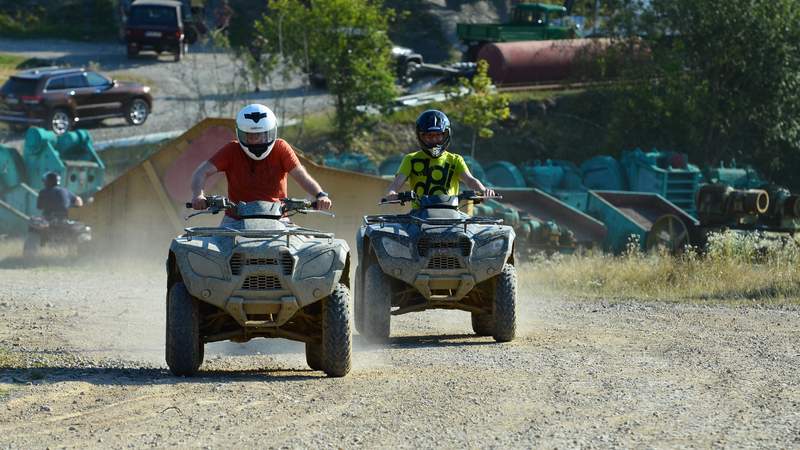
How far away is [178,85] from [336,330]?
3568 cm

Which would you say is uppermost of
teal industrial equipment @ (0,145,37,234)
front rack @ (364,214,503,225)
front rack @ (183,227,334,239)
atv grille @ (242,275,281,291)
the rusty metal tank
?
front rack @ (183,227,334,239)

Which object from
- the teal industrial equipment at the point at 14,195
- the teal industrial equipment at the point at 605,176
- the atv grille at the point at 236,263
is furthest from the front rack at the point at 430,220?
the teal industrial equipment at the point at 605,176

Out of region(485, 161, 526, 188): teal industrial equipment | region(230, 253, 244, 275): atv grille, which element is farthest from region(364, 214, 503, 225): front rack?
region(485, 161, 526, 188): teal industrial equipment

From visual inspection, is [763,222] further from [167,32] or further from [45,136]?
[167,32]

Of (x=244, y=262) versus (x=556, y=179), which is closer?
(x=244, y=262)

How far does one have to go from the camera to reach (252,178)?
10.9m

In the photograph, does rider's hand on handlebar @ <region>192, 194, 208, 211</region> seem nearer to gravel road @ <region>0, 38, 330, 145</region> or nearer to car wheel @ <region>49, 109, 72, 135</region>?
gravel road @ <region>0, 38, 330, 145</region>

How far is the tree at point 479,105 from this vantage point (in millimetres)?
35031

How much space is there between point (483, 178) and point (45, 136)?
28.9 feet

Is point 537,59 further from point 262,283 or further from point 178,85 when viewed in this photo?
point 262,283

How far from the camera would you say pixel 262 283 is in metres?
9.97

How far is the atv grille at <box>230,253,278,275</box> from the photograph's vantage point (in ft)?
32.5

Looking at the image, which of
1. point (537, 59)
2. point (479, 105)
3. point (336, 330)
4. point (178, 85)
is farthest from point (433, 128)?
point (178, 85)

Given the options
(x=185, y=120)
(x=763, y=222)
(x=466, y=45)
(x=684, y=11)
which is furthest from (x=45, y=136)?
(x=466, y=45)
